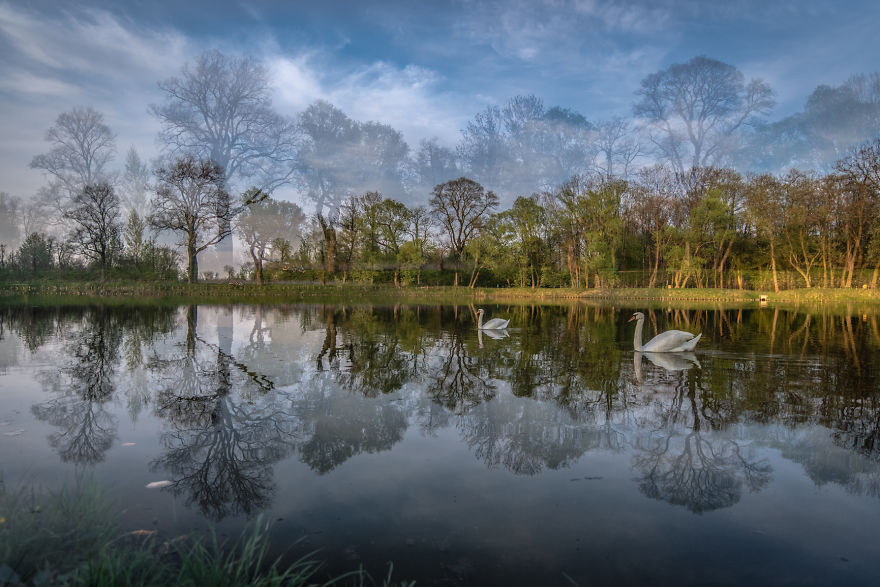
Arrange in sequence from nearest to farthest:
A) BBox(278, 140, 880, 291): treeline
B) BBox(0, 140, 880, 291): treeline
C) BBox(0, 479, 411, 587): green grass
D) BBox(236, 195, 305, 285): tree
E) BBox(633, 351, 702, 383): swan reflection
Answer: BBox(0, 479, 411, 587): green grass
BBox(633, 351, 702, 383): swan reflection
BBox(0, 140, 880, 291): treeline
BBox(278, 140, 880, 291): treeline
BBox(236, 195, 305, 285): tree

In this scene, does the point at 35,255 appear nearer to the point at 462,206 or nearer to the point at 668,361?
the point at 462,206

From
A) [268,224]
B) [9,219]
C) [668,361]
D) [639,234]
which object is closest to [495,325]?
[668,361]

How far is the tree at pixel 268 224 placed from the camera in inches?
2056

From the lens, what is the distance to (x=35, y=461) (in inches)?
187

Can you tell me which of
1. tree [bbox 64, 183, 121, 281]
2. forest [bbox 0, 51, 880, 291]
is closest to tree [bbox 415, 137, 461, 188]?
forest [bbox 0, 51, 880, 291]

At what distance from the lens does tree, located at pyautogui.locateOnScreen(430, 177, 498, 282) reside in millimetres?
45250

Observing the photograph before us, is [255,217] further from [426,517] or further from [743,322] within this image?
[426,517]

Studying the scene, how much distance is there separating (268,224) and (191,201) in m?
15.4

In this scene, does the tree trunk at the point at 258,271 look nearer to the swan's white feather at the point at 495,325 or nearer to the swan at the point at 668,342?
the swan's white feather at the point at 495,325

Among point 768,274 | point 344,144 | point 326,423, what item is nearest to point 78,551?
point 326,423

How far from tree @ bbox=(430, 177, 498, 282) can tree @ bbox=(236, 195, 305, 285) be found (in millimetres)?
17800

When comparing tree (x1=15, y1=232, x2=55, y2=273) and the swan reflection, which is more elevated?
tree (x1=15, y1=232, x2=55, y2=273)

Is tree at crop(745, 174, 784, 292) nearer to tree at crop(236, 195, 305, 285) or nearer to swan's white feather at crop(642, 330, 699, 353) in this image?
swan's white feather at crop(642, 330, 699, 353)

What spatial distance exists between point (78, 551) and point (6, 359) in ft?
35.4
